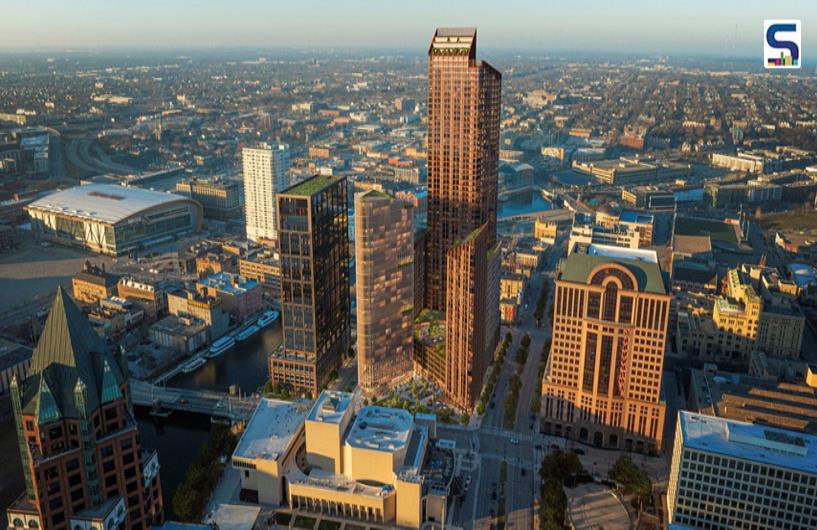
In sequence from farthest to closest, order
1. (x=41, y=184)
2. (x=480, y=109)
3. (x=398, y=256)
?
1. (x=41, y=184)
2. (x=480, y=109)
3. (x=398, y=256)

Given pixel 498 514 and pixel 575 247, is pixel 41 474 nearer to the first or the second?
pixel 498 514

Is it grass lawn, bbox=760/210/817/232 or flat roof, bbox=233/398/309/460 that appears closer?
flat roof, bbox=233/398/309/460

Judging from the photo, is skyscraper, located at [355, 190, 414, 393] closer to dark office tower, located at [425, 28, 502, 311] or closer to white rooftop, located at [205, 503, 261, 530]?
dark office tower, located at [425, 28, 502, 311]

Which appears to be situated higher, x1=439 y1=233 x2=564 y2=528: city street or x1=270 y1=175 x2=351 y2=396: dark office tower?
A: x1=270 y1=175 x2=351 y2=396: dark office tower

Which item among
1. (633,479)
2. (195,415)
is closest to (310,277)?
(195,415)

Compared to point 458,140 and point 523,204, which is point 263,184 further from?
point 523,204

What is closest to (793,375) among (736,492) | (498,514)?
(736,492)

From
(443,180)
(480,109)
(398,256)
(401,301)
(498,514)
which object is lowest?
(498,514)

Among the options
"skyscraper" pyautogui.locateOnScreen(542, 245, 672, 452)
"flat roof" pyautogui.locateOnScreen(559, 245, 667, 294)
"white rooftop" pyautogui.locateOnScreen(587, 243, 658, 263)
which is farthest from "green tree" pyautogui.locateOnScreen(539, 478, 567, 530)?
"white rooftop" pyautogui.locateOnScreen(587, 243, 658, 263)
